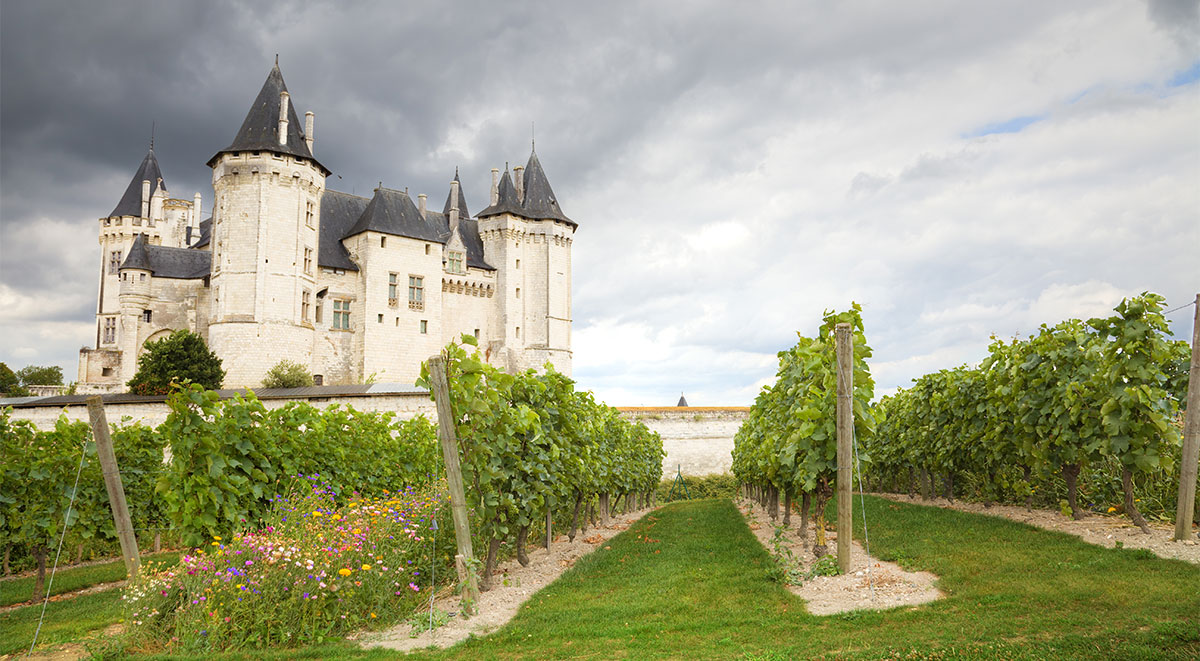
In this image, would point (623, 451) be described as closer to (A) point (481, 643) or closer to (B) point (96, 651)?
(A) point (481, 643)

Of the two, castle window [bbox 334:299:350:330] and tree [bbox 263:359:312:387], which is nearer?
tree [bbox 263:359:312:387]

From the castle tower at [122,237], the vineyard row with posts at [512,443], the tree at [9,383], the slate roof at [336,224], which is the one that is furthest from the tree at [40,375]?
the vineyard row with posts at [512,443]

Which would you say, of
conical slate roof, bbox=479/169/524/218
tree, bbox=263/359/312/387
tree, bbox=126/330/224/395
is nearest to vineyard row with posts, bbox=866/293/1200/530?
tree, bbox=126/330/224/395

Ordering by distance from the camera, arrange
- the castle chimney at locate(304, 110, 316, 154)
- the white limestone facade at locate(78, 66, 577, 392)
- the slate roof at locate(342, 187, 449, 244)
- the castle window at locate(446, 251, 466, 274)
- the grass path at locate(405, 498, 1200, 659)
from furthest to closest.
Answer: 1. the castle window at locate(446, 251, 466, 274)
2. the slate roof at locate(342, 187, 449, 244)
3. the castle chimney at locate(304, 110, 316, 154)
4. the white limestone facade at locate(78, 66, 577, 392)
5. the grass path at locate(405, 498, 1200, 659)

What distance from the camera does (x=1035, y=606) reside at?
18.6 feet

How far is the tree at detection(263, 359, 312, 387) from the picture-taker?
31781mm

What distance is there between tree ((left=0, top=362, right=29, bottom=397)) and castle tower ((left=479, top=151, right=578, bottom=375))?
28.3 metres

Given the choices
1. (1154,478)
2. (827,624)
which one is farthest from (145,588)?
(1154,478)

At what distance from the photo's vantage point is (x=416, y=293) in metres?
40.0

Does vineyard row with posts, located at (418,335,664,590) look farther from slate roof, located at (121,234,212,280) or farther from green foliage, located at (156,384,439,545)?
slate roof, located at (121,234,212,280)

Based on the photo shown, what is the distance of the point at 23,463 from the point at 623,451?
9967 mm

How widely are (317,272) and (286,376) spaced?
747 centimetres

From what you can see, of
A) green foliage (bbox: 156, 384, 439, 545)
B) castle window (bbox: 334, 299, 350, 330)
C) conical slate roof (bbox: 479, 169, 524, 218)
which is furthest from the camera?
conical slate roof (bbox: 479, 169, 524, 218)

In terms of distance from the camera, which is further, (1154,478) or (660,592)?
(1154,478)
